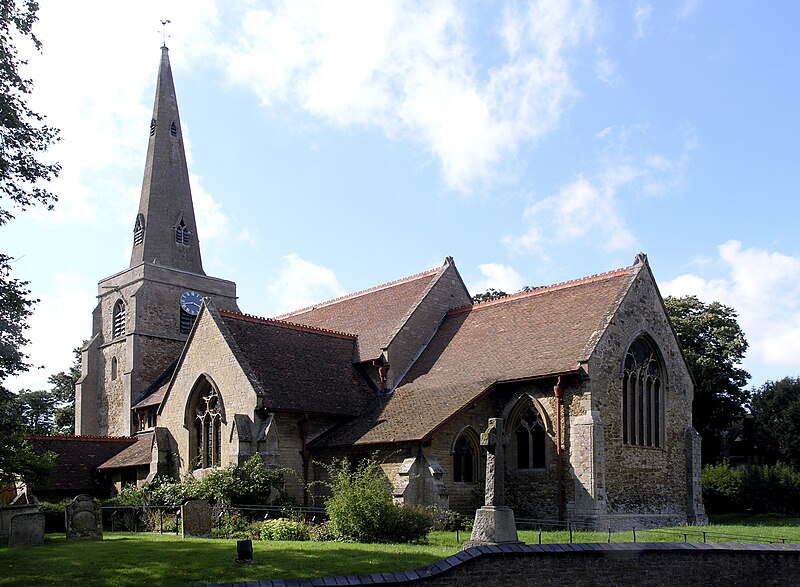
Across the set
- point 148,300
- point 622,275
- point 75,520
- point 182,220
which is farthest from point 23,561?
point 182,220

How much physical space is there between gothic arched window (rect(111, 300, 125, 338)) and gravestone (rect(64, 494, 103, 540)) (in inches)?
839

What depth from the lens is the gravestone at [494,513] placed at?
15930 millimetres

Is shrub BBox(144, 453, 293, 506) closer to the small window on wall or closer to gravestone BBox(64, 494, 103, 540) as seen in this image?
gravestone BBox(64, 494, 103, 540)

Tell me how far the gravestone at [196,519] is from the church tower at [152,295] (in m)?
19.7

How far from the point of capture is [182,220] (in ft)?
143

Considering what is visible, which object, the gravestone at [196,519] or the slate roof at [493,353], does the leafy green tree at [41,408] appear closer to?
the slate roof at [493,353]

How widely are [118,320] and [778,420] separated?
35.0 m

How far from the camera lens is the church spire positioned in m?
42.8

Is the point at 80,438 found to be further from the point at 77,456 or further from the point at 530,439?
the point at 530,439

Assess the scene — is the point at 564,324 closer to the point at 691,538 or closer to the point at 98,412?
the point at 691,538

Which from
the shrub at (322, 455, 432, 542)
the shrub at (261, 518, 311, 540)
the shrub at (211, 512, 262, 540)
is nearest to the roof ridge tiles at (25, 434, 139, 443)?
the shrub at (211, 512, 262, 540)

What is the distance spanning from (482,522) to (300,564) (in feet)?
12.3

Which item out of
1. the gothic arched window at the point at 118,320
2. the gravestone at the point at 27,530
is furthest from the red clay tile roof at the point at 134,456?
the gravestone at the point at 27,530

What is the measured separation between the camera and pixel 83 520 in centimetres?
2106
